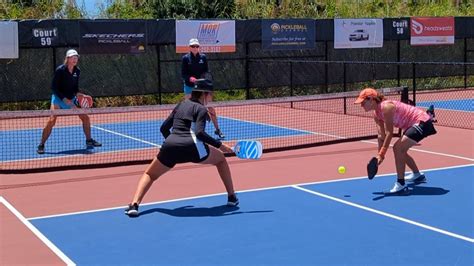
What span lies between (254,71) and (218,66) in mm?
1234

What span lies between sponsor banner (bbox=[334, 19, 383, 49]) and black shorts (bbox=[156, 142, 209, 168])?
16.9 metres

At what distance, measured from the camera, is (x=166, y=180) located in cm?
1033

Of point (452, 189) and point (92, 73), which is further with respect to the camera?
point (92, 73)

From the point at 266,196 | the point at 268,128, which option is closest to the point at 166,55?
the point at 268,128

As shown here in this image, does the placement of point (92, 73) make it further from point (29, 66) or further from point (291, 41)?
point (291, 41)

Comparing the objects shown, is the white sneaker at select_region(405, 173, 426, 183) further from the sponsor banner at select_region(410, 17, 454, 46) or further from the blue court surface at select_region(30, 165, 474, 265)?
the sponsor banner at select_region(410, 17, 454, 46)

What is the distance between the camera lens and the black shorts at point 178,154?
317 inches

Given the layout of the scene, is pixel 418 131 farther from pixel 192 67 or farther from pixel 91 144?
pixel 91 144

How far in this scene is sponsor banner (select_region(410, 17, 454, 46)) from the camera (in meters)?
25.9

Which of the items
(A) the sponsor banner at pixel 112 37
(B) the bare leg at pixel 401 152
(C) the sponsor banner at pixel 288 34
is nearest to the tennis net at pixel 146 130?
(A) the sponsor banner at pixel 112 37

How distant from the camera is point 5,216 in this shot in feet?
27.2

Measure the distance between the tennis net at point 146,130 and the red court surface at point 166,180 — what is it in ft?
2.31

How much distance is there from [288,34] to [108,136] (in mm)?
9537

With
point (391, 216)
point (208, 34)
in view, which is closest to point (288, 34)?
point (208, 34)
